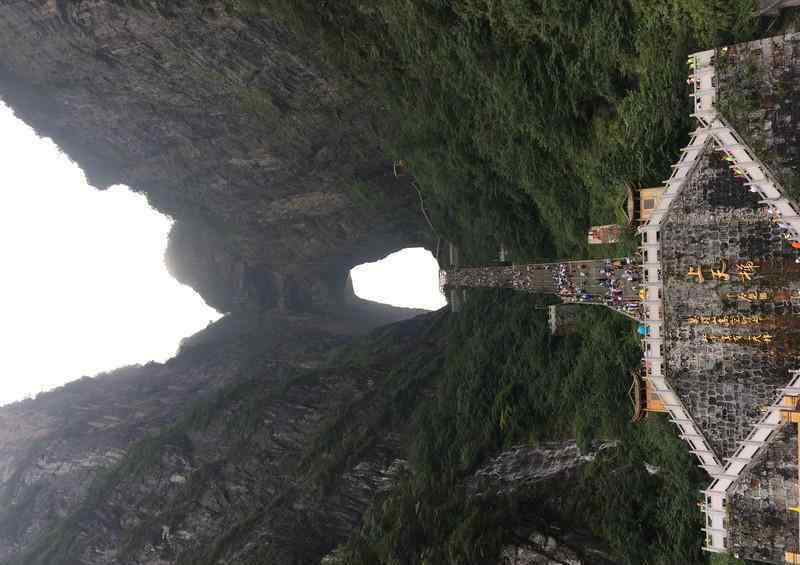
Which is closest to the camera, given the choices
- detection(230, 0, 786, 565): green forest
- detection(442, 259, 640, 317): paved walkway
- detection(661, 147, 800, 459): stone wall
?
detection(661, 147, 800, 459): stone wall

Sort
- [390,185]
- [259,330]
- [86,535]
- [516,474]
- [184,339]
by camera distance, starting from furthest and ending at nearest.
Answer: [184,339], [259,330], [390,185], [86,535], [516,474]

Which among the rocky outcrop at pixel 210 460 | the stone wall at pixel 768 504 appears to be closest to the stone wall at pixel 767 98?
the stone wall at pixel 768 504

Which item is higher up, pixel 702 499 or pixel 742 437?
pixel 742 437

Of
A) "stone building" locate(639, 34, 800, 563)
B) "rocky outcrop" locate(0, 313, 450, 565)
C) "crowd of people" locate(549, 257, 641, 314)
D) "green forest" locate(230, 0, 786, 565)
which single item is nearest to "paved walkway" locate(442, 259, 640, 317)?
"crowd of people" locate(549, 257, 641, 314)

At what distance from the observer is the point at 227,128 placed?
127ft

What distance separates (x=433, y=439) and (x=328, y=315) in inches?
1170

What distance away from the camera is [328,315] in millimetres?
55906

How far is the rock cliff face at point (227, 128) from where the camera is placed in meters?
31.4

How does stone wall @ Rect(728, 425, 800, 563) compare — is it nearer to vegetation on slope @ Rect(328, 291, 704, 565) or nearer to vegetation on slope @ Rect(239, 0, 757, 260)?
vegetation on slope @ Rect(328, 291, 704, 565)

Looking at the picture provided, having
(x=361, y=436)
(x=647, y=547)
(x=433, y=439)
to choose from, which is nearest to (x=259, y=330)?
(x=361, y=436)

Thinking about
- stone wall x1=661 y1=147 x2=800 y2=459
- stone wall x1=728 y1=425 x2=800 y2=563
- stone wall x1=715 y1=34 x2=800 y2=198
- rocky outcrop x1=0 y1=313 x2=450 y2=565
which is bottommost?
rocky outcrop x1=0 y1=313 x2=450 y2=565

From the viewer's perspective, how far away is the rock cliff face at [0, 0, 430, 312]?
103 feet

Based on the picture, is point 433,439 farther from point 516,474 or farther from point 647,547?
point 647,547

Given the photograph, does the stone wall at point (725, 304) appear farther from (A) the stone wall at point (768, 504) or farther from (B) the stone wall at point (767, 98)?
(B) the stone wall at point (767, 98)
